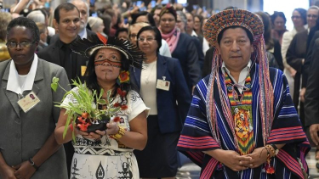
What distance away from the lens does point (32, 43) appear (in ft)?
19.1

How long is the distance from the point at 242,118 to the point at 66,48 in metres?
3.08

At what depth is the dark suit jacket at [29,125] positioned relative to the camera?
226 inches

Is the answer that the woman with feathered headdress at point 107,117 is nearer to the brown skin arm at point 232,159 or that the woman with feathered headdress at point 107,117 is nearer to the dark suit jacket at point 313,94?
the brown skin arm at point 232,159

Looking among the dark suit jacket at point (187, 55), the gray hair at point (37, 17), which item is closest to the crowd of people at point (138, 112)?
the gray hair at point (37, 17)

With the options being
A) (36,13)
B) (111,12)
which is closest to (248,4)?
(111,12)

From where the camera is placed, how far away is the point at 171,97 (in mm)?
7973

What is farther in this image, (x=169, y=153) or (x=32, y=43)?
(x=169, y=153)

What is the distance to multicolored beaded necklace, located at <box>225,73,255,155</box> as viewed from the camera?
16.8ft

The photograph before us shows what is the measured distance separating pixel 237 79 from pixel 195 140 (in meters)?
0.53

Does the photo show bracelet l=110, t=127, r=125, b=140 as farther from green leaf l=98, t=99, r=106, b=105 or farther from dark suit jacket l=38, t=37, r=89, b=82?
dark suit jacket l=38, t=37, r=89, b=82

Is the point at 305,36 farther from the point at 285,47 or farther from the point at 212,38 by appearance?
the point at 212,38

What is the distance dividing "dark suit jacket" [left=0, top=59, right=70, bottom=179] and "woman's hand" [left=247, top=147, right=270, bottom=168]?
163cm

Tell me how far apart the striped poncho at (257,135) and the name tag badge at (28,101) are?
1241 mm

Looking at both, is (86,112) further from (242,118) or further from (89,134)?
(242,118)
